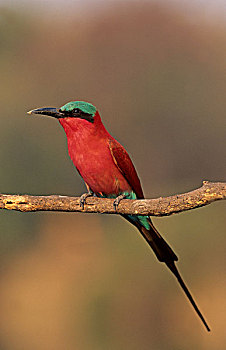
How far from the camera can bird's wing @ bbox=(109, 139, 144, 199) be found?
147 cm

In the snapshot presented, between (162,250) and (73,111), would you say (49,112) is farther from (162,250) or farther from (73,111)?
(162,250)

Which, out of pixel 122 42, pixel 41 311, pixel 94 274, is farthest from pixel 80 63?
pixel 41 311

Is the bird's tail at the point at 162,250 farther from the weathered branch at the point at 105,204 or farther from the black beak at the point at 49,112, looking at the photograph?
the black beak at the point at 49,112

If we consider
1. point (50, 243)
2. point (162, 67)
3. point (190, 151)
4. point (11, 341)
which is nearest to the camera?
point (11, 341)

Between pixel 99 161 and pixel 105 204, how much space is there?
189 millimetres

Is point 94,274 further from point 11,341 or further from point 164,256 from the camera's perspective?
point 164,256

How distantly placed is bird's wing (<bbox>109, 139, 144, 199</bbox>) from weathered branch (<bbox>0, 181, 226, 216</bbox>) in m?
0.20

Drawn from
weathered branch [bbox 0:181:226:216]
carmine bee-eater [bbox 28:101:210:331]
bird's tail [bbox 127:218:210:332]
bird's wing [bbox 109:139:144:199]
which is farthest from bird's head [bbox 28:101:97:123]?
bird's tail [bbox 127:218:210:332]

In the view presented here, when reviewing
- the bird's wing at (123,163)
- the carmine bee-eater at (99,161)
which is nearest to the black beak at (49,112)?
the carmine bee-eater at (99,161)

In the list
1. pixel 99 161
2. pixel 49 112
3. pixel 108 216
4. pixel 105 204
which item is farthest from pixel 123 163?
pixel 108 216

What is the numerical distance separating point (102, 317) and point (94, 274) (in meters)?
0.53

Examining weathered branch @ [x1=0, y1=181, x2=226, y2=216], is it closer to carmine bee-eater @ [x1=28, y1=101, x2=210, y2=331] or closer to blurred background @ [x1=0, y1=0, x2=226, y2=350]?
carmine bee-eater @ [x1=28, y1=101, x2=210, y2=331]

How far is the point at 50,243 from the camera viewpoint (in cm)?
400

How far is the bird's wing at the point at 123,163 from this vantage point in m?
1.47
